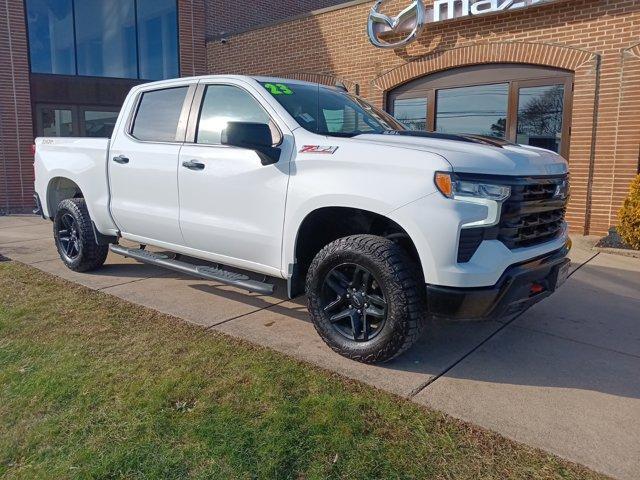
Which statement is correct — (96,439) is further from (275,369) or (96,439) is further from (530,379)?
(530,379)

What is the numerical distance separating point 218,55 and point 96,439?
1336 cm

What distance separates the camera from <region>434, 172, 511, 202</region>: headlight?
3139 millimetres

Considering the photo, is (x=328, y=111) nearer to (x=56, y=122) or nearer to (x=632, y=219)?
(x=632, y=219)

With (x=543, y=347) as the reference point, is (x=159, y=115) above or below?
above

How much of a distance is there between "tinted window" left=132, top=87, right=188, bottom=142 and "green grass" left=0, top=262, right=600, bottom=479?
190 cm

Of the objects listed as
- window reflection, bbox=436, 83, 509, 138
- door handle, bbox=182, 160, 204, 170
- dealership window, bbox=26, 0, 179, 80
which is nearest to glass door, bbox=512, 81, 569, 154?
window reflection, bbox=436, 83, 509, 138

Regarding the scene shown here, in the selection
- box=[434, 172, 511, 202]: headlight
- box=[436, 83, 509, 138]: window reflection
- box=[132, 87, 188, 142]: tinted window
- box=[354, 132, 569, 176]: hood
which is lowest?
box=[434, 172, 511, 202]: headlight

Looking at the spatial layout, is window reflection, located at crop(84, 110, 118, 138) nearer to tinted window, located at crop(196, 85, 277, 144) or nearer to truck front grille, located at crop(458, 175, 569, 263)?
tinted window, located at crop(196, 85, 277, 144)

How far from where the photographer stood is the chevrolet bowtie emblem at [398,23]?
996cm

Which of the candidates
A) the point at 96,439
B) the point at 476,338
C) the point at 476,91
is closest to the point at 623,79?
the point at 476,91

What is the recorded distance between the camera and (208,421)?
2930mm

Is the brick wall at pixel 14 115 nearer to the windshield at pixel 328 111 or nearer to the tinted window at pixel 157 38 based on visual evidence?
the tinted window at pixel 157 38

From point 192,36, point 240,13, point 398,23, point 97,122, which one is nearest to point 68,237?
point 398,23

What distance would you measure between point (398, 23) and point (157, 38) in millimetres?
7520
